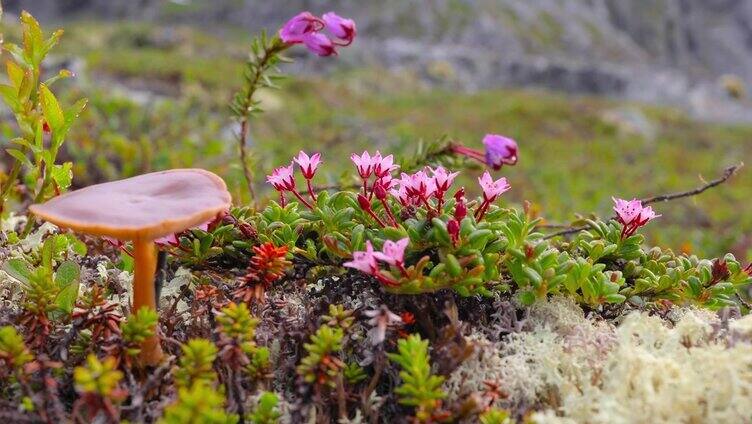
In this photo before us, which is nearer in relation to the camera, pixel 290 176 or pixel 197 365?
pixel 197 365

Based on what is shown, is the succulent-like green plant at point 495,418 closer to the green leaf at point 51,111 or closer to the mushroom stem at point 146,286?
the mushroom stem at point 146,286

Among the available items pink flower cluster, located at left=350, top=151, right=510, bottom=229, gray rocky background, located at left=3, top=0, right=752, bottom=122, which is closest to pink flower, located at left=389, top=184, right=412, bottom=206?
pink flower cluster, located at left=350, top=151, right=510, bottom=229

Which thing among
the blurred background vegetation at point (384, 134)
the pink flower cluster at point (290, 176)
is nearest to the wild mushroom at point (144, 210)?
the pink flower cluster at point (290, 176)

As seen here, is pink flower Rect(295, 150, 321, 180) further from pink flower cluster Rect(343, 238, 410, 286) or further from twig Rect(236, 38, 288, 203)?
twig Rect(236, 38, 288, 203)

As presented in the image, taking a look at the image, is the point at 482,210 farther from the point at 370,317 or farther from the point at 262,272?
the point at 262,272

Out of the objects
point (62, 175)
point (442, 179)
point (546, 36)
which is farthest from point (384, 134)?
point (546, 36)

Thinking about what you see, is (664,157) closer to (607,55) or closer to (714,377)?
(714,377)

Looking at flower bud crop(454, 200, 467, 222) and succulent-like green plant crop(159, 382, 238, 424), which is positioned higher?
flower bud crop(454, 200, 467, 222)
